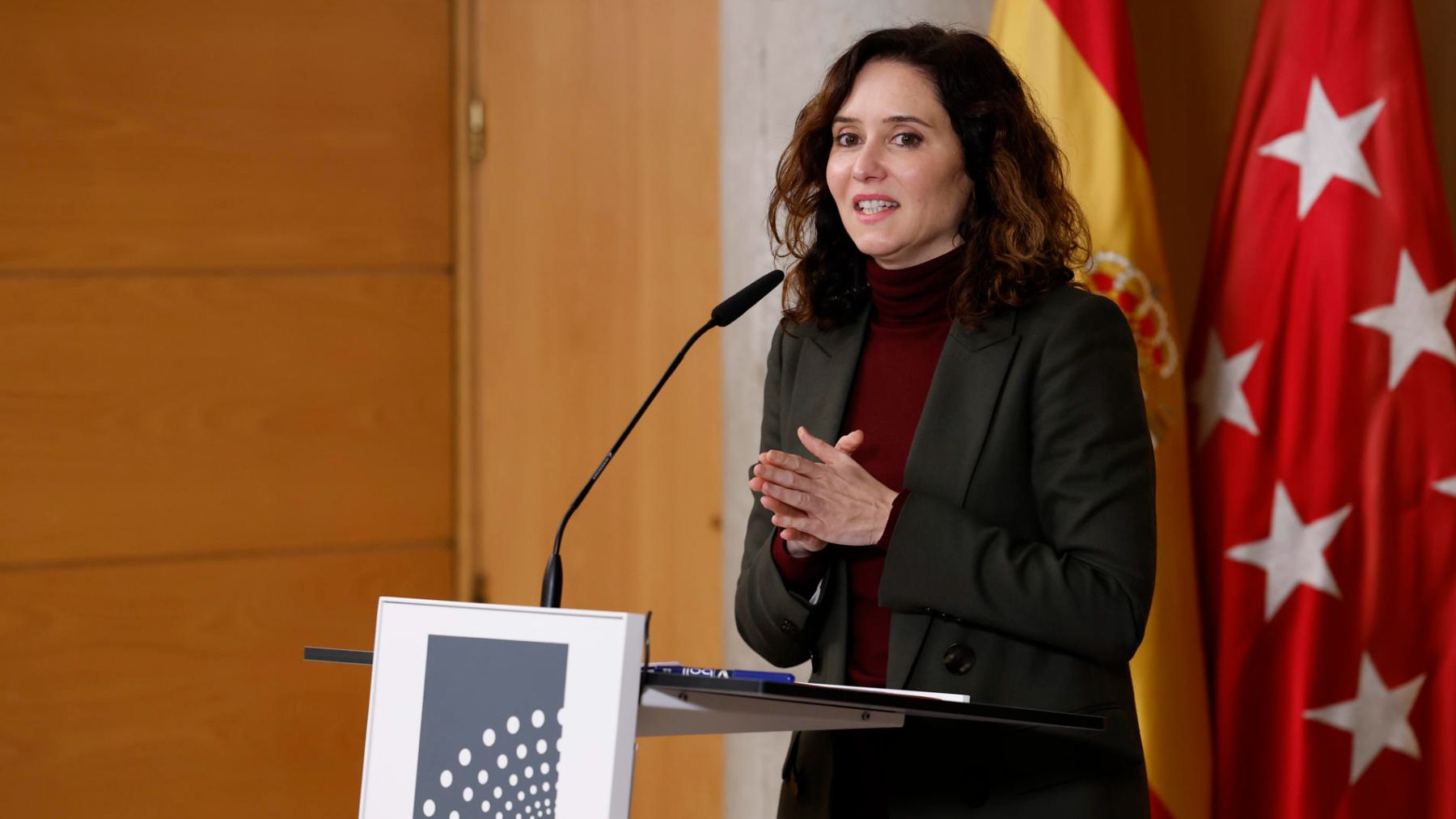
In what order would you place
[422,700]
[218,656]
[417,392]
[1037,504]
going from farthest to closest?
1. [417,392]
2. [218,656]
3. [1037,504]
4. [422,700]

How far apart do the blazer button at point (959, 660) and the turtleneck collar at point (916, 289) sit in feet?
1.25

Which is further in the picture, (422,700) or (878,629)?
(878,629)

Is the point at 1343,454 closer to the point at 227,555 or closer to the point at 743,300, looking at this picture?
the point at 743,300

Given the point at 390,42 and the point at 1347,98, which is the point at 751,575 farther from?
the point at 390,42

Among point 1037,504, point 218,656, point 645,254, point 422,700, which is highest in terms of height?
point 645,254

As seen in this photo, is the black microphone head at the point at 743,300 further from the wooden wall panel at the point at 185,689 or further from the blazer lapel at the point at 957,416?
the wooden wall panel at the point at 185,689

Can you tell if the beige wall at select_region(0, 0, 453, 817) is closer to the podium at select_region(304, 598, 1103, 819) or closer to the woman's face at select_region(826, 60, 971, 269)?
the woman's face at select_region(826, 60, 971, 269)

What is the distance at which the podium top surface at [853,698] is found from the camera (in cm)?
109

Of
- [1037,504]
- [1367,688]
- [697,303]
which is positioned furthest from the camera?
[697,303]

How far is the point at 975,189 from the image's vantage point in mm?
1683

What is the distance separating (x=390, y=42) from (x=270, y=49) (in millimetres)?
296

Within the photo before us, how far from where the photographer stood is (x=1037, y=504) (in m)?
1.54

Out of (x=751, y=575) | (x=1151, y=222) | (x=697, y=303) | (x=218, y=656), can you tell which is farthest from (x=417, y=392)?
(x=751, y=575)

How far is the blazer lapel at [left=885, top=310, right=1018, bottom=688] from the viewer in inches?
60.8
